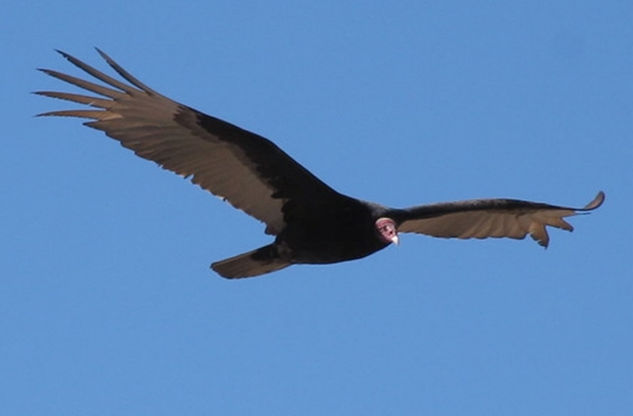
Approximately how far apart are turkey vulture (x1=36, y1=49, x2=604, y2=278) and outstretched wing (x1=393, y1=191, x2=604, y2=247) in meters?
1.00

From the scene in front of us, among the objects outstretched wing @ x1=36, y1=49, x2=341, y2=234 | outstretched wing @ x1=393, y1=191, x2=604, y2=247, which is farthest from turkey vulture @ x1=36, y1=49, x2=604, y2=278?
outstretched wing @ x1=393, y1=191, x2=604, y2=247

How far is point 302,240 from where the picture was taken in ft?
38.4

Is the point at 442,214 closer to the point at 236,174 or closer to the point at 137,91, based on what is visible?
the point at 236,174

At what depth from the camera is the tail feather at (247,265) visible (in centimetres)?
1195

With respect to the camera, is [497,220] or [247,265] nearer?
[247,265]

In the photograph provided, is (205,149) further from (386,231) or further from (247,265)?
(386,231)

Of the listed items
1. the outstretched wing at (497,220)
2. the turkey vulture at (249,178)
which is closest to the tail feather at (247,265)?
the turkey vulture at (249,178)

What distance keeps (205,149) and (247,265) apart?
861mm

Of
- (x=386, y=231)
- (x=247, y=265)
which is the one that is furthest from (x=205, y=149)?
(x=386, y=231)

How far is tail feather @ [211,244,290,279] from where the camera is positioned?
471 inches

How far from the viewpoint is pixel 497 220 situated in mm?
13344

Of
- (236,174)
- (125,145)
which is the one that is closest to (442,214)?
(236,174)

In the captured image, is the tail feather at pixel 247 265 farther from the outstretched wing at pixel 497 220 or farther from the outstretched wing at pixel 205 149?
the outstretched wing at pixel 497 220

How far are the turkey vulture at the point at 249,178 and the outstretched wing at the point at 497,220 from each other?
997 mm
